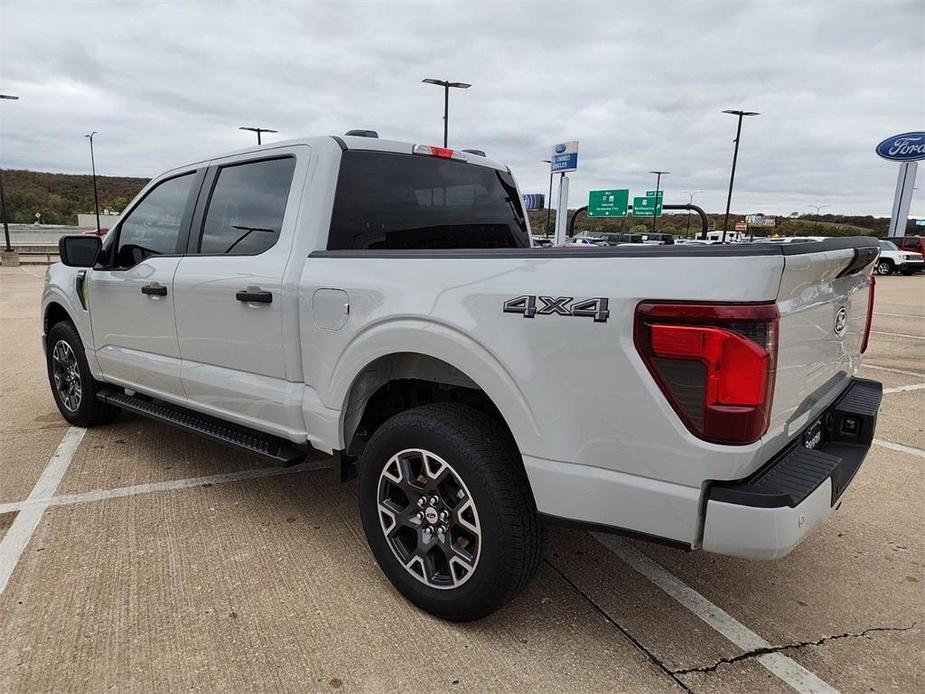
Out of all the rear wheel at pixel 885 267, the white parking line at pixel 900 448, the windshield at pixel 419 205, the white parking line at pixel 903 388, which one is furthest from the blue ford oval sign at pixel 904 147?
the windshield at pixel 419 205

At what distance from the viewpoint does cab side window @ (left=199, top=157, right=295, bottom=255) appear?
10.2 feet

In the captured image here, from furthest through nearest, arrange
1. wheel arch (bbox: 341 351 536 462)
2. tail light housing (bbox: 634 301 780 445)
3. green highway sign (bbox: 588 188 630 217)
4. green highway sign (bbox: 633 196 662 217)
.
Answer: green highway sign (bbox: 633 196 662 217) < green highway sign (bbox: 588 188 630 217) < wheel arch (bbox: 341 351 536 462) < tail light housing (bbox: 634 301 780 445)

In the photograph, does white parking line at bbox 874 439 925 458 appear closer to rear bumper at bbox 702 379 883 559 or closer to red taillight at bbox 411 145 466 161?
rear bumper at bbox 702 379 883 559

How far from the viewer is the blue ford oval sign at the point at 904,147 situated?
27.0 meters

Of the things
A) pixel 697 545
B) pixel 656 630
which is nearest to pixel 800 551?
pixel 656 630

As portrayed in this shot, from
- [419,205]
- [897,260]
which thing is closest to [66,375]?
[419,205]

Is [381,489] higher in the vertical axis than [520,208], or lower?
lower

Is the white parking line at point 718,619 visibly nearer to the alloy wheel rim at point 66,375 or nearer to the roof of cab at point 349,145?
the roof of cab at point 349,145

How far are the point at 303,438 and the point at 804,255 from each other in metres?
2.19

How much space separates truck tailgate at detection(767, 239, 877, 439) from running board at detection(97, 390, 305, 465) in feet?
6.96

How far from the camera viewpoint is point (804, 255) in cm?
185

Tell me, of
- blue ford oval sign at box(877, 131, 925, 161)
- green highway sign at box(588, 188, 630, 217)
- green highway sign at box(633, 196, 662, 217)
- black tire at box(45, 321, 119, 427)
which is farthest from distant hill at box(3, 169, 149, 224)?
black tire at box(45, 321, 119, 427)

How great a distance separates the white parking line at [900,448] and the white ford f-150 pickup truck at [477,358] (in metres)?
2.06

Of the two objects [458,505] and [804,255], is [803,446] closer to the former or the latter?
[804,255]
